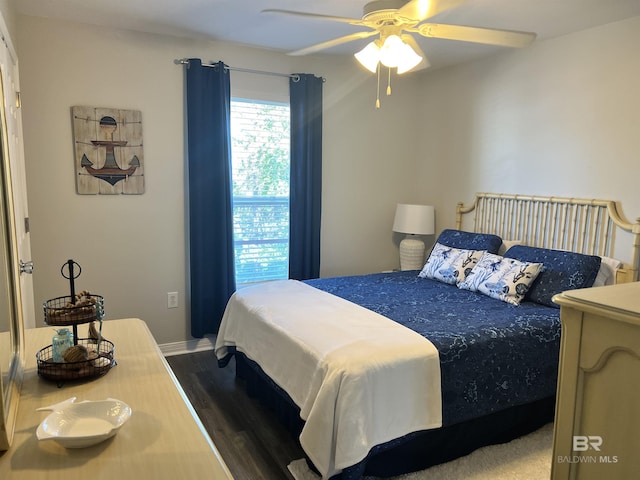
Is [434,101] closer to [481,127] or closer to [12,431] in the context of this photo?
[481,127]

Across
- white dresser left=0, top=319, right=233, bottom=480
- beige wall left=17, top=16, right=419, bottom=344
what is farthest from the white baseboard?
white dresser left=0, top=319, right=233, bottom=480

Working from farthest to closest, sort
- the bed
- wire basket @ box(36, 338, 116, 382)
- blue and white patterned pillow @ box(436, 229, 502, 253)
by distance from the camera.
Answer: blue and white patterned pillow @ box(436, 229, 502, 253), the bed, wire basket @ box(36, 338, 116, 382)

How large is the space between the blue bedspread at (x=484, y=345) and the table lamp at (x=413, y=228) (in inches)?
49.2

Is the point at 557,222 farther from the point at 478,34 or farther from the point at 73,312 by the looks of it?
the point at 73,312

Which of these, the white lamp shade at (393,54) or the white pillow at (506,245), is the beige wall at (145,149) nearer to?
the white pillow at (506,245)

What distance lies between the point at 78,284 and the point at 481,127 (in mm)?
3392

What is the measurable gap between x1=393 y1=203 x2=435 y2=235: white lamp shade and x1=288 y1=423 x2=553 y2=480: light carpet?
2026 millimetres

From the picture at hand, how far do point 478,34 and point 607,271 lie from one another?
5.80 feet

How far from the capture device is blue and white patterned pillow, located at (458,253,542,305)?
3.00 m

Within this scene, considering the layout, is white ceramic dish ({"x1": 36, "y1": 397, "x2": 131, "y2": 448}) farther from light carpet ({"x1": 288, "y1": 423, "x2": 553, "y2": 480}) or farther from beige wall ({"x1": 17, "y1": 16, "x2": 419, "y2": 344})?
beige wall ({"x1": 17, "y1": 16, "x2": 419, "y2": 344})

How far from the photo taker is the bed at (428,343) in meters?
2.03

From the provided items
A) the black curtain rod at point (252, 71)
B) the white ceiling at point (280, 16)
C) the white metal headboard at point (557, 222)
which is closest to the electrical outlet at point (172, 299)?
the black curtain rod at point (252, 71)

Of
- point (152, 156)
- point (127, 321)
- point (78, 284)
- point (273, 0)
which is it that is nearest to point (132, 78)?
point (152, 156)

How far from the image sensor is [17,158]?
104 inches
